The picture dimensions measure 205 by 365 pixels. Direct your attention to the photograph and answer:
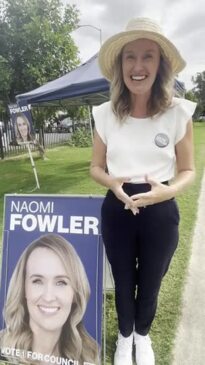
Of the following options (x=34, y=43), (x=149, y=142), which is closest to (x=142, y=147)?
(x=149, y=142)

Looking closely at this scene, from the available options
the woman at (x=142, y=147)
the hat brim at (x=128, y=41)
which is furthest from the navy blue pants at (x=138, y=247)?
the hat brim at (x=128, y=41)

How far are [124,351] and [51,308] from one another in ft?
1.89

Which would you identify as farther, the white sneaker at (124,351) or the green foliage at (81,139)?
the green foliage at (81,139)

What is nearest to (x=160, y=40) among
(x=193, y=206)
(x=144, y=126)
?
(x=144, y=126)

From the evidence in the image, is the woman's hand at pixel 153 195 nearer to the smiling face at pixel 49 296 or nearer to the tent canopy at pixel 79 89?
the smiling face at pixel 49 296

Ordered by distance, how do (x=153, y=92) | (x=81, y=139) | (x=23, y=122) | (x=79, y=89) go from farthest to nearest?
(x=81, y=139) → (x=23, y=122) → (x=79, y=89) → (x=153, y=92)

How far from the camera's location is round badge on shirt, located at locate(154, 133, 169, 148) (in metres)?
1.78

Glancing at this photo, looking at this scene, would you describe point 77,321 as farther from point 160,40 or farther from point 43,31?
point 43,31

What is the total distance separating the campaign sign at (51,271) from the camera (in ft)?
6.85

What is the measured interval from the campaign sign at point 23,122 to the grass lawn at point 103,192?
3.67 ft

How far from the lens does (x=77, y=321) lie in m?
2.11

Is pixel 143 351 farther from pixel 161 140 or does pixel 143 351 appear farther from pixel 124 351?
pixel 161 140

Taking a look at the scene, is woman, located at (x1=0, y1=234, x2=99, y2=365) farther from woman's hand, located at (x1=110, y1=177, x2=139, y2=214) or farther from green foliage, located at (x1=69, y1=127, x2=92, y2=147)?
green foliage, located at (x1=69, y1=127, x2=92, y2=147)

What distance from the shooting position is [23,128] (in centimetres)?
787
